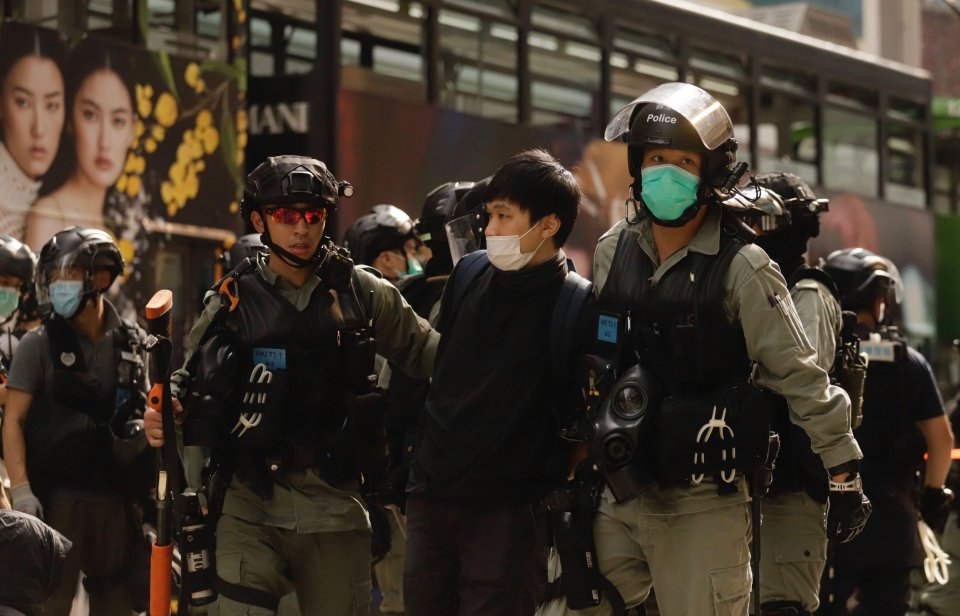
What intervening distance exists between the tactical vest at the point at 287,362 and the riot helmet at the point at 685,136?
1194mm

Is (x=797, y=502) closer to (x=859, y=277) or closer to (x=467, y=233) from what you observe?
(x=467, y=233)

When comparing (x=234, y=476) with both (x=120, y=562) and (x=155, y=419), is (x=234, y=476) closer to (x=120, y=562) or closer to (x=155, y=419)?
(x=155, y=419)

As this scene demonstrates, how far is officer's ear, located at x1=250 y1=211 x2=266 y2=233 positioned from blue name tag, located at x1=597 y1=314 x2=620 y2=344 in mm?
1395

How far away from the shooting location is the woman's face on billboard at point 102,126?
9820mm

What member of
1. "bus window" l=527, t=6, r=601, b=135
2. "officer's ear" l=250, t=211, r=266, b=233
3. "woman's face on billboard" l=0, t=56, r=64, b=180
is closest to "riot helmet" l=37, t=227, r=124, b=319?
"officer's ear" l=250, t=211, r=266, b=233

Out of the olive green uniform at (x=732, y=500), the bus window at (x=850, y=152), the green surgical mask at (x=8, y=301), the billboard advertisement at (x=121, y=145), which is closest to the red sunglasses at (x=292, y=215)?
the olive green uniform at (x=732, y=500)

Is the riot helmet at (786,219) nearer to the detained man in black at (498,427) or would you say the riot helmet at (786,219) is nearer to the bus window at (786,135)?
the detained man in black at (498,427)

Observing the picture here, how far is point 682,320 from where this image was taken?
485 centimetres

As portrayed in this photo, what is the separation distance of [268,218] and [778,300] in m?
1.84

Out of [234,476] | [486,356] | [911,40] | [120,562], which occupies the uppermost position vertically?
[911,40]

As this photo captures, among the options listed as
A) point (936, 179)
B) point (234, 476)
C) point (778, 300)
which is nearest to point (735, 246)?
point (778, 300)

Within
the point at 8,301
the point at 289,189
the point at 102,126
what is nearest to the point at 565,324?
the point at 289,189

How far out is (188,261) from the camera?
10281 mm

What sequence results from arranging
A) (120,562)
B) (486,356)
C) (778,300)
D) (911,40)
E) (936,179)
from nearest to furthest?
(778,300), (486,356), (120,562), (936,179), (911,40)
